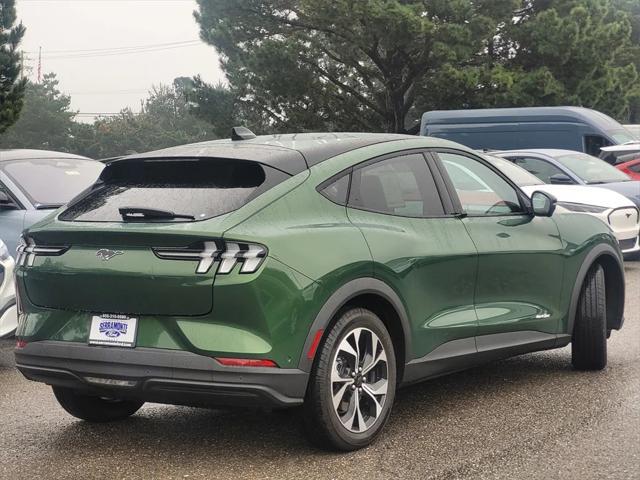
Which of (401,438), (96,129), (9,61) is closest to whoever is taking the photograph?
(401,438)

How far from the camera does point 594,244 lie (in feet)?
22.3

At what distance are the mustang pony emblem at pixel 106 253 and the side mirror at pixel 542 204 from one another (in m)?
2.84

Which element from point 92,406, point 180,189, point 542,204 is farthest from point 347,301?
point 542,204

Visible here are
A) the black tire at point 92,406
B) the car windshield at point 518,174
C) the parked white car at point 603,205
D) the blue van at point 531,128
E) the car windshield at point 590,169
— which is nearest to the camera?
the black tire at point 92,406

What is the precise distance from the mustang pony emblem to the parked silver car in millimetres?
4419

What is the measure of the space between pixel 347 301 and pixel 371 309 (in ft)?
1.09

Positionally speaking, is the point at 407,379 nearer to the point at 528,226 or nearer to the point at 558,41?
the point at 528,226

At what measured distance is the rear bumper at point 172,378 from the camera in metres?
4.50

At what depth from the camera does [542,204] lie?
6449 mm

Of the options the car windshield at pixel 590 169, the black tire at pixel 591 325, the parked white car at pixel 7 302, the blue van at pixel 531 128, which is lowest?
the blue van at pixel 531 128

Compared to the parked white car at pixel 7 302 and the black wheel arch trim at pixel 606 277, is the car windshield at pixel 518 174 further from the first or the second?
the parked white car at pixel 7 302

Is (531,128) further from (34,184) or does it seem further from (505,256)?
(505,256)

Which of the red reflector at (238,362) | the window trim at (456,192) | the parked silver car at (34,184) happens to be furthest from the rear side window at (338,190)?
the parked silver car at (34,184)

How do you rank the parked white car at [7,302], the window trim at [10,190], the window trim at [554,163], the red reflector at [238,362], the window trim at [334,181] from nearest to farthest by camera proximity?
1. the red reflector at [238,362]
2. the window trim at [334,181]
3. the parked white car at [7,302]
4. the window trim at [10,190]
5. the window trim at [554,163]
